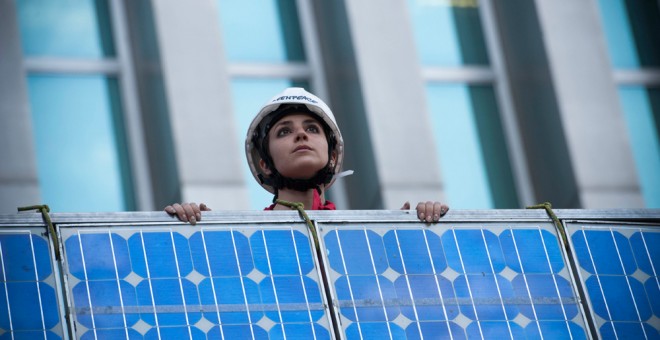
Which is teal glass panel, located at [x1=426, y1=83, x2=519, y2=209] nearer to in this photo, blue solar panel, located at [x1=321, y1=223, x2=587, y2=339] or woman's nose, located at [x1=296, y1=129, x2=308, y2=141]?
woman's nose, located at [x1=296, y1=129, x2=308, y2=141]

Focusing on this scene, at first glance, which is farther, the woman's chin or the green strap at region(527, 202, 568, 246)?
the woman's chin

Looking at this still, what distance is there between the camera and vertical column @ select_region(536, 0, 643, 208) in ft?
60.0

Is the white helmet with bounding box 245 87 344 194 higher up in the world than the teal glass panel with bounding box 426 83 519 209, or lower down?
lower down

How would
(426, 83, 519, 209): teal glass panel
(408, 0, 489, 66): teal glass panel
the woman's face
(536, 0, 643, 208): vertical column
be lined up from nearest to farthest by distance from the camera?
the woman's face < (536, 0, 643, 208): vertical column < (426, 83, 519, 209): teal glass panel < (408, 0, 489, 66): teal glass panel

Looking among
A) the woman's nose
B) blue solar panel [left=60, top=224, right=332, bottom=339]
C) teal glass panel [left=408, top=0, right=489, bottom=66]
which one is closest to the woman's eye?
the woman's nose

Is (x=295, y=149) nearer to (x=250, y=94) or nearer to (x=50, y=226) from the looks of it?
(x=50, y=226)

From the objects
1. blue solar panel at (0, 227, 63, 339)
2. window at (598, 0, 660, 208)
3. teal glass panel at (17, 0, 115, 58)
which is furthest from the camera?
window at (598, 0, 660, 208)

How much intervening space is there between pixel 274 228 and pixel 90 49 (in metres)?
9.82

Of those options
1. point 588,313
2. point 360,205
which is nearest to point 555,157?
point 360,205

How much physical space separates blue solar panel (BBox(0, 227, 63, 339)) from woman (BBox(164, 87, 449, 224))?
5.93ft

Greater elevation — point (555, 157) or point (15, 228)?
point (555, 157)

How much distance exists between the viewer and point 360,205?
58.6 ft

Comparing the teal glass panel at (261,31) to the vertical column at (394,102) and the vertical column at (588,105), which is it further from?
the vertical column at (588,105)

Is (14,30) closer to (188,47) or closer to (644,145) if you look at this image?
(188,47)
